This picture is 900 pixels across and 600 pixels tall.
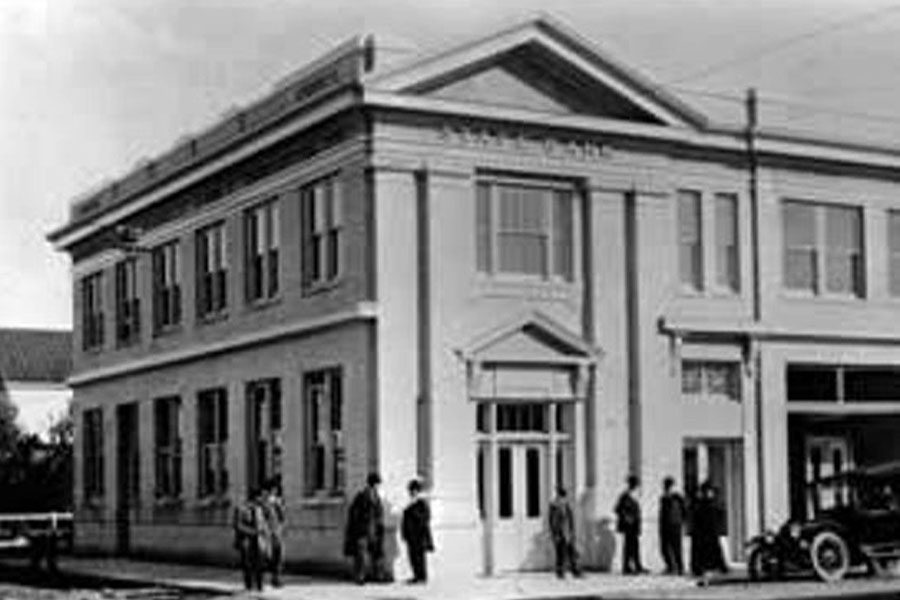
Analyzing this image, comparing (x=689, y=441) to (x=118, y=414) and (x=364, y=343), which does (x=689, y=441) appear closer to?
(x=364, y=343)

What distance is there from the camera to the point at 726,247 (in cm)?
3359

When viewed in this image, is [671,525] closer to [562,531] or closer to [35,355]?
[562,531]

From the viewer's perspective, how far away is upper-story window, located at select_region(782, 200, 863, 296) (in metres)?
34.6

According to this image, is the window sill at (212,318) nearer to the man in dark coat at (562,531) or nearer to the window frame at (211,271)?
the window frame at (211,271)

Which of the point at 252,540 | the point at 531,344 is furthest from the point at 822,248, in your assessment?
the point at 252,540

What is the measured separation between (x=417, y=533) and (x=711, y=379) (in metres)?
7.97

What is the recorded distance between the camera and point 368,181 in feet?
95.3

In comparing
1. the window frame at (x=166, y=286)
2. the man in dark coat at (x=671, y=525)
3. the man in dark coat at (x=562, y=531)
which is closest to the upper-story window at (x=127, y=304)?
the window frame at (x=166, y=286)

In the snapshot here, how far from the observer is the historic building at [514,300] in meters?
29.3

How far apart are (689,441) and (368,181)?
Answer: 8.16 meters

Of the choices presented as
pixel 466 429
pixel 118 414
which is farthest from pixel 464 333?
pixel 118 414

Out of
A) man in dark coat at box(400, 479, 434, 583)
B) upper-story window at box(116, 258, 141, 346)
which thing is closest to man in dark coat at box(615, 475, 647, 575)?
man in dark coat at box(400, 479, 434, 583)

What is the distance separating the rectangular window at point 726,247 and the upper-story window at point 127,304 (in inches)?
529

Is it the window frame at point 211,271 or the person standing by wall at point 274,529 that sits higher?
the window frame at point 211,271
